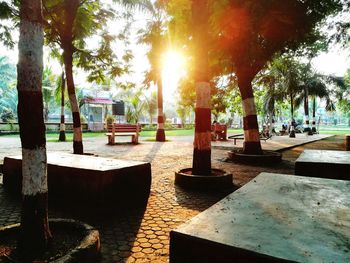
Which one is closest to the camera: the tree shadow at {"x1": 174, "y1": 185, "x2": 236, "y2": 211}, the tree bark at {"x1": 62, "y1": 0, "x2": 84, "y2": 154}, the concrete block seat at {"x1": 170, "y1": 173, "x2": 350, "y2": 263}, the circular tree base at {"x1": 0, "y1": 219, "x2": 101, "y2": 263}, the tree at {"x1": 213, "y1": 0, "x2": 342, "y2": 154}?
the concrete block seat at {"x1": 170, "y1": 173, "x2": 350, "y2": 263}

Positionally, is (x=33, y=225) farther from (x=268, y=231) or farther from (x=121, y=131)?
(x=121, y=131)

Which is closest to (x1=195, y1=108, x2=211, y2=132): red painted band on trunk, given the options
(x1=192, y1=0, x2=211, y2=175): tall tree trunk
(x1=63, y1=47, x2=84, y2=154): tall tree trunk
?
(x1=192, y1=0, x2=211, y2=175): tall tree trunk

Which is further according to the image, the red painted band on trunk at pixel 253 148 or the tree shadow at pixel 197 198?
the red painted band on trunk at pixel 253 148

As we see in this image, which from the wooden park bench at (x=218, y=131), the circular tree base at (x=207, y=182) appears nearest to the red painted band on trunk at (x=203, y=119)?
the circular tree base at (x=207, y=182)

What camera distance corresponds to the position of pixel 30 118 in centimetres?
226

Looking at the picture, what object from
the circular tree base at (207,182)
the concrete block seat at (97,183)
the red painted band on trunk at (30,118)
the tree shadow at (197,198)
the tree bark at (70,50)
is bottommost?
the tree shadow at (197,198)

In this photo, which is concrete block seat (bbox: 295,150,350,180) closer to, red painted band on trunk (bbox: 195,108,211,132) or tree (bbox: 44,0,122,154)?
red painted band on trunk (bbox: 195,108,211,132)

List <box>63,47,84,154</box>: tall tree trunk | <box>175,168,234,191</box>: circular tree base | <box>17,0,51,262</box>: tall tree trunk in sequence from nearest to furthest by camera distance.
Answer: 1. <box>17,0,51,262</box>: tall tree trunk
2. <box>175,168,234,191</box>: circular tree base
3. <box>63,47,84,154</box>: tall tree trunk

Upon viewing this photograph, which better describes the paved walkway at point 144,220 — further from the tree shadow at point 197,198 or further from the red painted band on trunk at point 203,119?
the red painted band on trunk at point 203,119

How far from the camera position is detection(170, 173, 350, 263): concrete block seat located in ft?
4.53

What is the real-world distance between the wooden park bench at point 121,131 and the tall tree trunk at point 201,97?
32.2 ft

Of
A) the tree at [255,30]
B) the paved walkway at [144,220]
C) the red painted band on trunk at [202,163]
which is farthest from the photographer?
the tree at [255,30]

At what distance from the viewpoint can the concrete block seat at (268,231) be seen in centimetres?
138

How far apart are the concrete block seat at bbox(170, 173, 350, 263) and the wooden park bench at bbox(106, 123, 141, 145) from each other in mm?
12858
